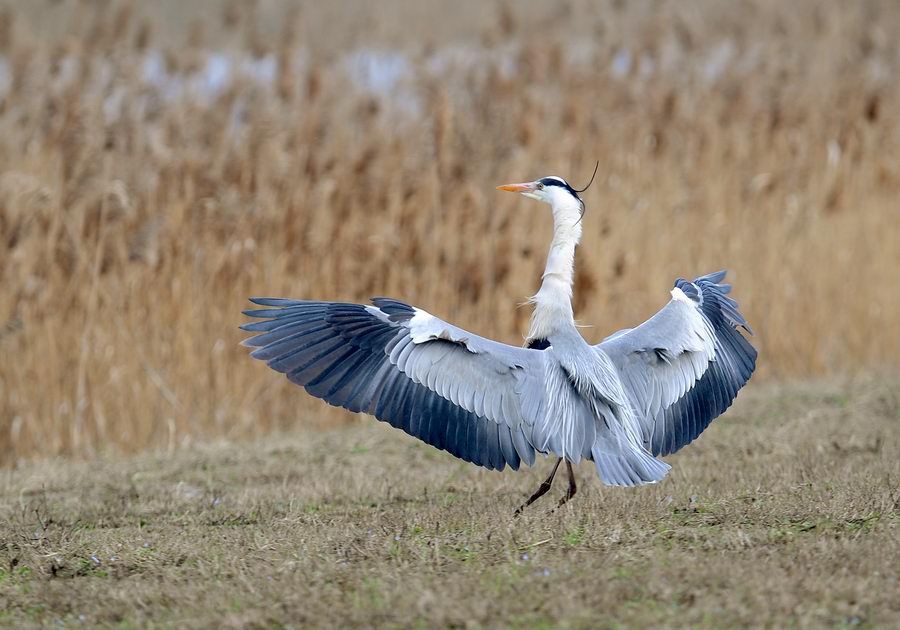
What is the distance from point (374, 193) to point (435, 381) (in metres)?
4.21

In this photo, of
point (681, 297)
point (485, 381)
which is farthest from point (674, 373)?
point (485, 381)

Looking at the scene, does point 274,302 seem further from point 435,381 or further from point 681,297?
point 681,297

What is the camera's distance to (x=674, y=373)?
4.98 metres

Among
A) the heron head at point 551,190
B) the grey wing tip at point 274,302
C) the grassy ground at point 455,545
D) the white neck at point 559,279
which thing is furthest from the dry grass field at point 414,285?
the heron head at point 551,190

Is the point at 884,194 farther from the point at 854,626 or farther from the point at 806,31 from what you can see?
the point at 854,626

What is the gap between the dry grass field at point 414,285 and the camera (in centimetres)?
372

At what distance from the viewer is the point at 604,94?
10.4 meters

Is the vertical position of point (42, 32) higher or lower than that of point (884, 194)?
higher

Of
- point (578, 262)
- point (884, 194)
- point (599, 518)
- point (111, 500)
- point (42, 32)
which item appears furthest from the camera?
point (884, 194)

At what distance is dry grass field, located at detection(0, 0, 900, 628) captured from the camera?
3721 mm

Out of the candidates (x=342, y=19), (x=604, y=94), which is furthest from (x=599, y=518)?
(x=342, y=19)

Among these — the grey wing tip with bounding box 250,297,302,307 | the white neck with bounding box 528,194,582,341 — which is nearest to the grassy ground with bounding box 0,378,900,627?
the white neck with bounding box 528,194,582,341

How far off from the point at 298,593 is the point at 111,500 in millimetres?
2340

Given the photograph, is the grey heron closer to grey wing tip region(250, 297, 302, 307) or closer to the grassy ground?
grey wing tip region(250, 297, 302, 307)
